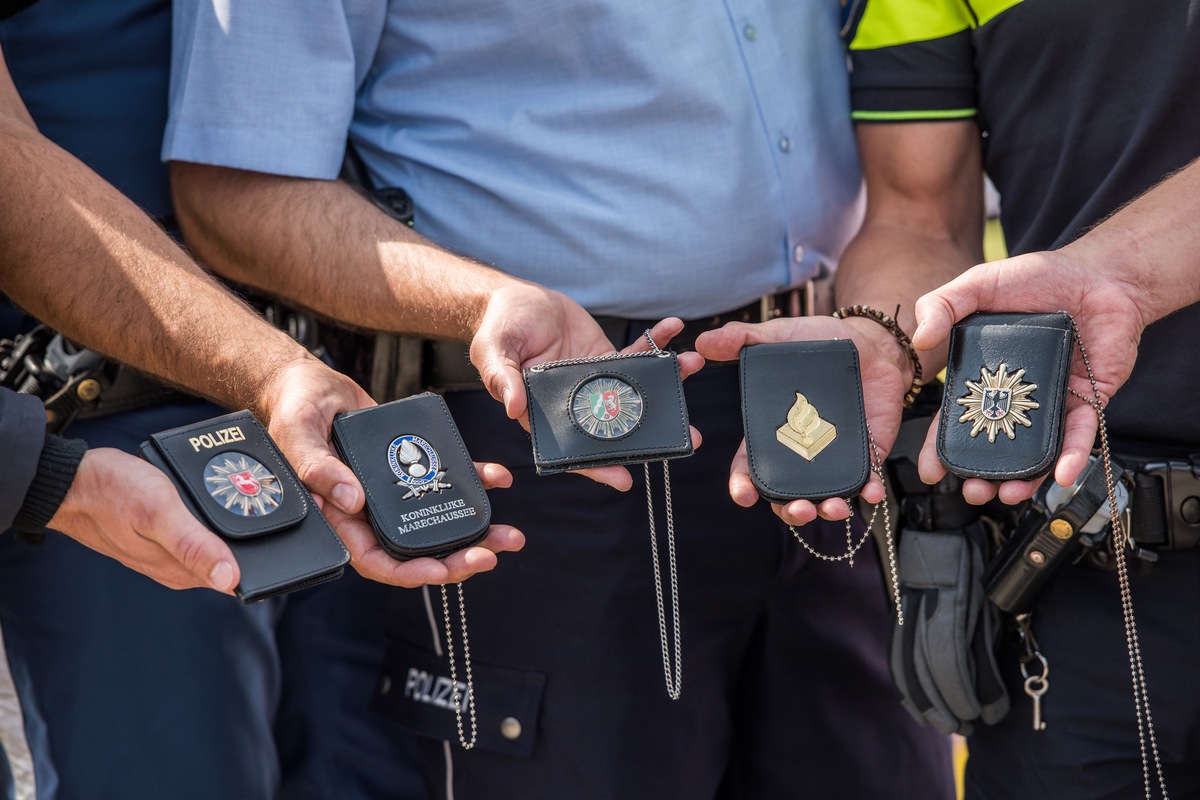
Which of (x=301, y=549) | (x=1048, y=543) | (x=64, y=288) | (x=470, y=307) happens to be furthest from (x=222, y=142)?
(x=1048, y=543)

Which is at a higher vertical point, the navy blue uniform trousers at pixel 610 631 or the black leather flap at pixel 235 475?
the black leather flap at pixel 235 475

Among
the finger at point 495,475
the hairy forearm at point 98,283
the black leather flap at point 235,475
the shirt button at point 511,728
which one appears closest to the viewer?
the black leather flap at point 235,475

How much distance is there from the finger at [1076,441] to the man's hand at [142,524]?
114 cm

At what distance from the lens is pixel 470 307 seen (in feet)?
6.20

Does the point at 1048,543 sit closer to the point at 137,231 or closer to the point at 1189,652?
the point at 1189,652

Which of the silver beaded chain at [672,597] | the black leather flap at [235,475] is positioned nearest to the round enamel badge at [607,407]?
the silver beaded chain at [672,597]

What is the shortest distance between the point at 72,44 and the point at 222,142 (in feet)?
1.02

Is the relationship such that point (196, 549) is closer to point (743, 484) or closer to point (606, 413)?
point (606, 413)

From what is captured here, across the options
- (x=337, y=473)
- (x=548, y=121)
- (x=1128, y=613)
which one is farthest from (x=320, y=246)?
(x=1128, y=613)

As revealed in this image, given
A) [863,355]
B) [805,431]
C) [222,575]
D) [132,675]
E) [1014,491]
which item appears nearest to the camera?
[222,575]

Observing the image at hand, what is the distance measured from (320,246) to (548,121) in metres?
0.46

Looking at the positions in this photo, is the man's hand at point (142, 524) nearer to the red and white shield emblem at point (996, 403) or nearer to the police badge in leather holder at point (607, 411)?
the police badge in leather holder at point (607, 411)

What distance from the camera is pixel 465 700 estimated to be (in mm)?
2127

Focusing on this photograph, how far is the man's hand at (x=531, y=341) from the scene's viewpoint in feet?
5.60
